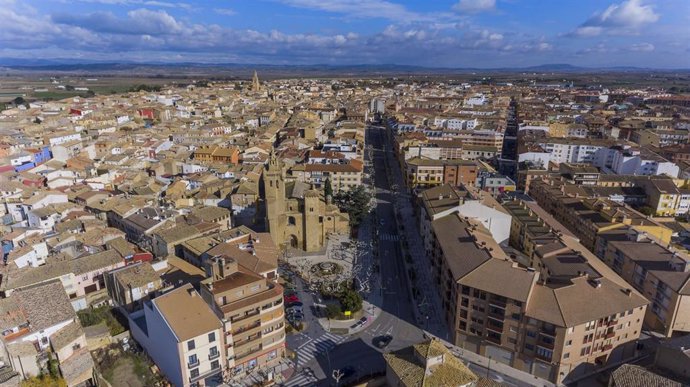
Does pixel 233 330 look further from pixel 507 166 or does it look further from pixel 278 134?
pixel 278 134

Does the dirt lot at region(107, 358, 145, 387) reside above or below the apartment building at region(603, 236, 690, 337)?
below

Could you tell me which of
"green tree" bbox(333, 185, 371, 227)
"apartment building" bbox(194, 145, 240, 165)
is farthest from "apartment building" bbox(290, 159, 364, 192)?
"apartment building" bbox(194, 145, 240, 165)

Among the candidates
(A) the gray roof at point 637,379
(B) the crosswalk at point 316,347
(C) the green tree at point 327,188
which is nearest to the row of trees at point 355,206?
(C) the green tree at point 327,188

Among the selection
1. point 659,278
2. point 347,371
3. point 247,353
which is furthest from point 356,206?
point 659,278

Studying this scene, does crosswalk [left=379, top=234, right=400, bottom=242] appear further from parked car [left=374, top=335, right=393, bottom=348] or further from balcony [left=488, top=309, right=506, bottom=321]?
balcony [left=488, top=309, right=506, bottom=321]

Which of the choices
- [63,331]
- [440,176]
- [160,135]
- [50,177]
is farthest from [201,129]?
[63,331]
